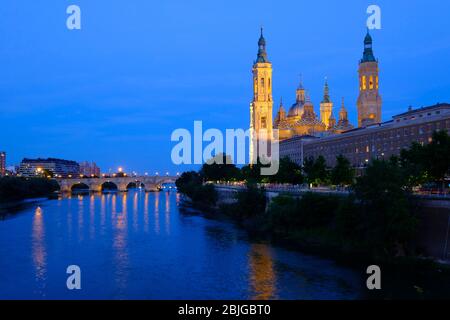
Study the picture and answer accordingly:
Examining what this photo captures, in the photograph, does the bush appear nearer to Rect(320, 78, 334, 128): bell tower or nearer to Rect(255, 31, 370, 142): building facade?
Rect(255, 31, 370, 142): building facade

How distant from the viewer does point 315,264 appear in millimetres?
33938

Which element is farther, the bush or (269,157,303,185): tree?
(269,157,303,185): tree

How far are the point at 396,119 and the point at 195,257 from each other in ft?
176

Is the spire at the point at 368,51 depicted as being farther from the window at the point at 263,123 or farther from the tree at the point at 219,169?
the tree at the point at 219,169

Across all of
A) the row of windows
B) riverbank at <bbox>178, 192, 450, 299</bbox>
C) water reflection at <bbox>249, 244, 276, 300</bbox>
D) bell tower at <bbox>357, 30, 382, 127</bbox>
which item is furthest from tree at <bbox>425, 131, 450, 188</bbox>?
the row of windows

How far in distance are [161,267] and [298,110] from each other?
122 meters

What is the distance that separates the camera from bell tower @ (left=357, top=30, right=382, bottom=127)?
132 metres

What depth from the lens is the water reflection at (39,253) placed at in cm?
3034

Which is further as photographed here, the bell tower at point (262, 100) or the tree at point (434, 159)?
the bell tower at point (262, 100)

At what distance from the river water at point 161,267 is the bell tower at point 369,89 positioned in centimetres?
8679

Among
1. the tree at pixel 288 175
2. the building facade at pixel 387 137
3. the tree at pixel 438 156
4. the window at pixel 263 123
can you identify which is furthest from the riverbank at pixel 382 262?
the window at pixel 263 123

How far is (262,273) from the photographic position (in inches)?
1264

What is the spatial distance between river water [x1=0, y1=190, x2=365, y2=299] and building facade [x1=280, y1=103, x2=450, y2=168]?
26.0 metres
